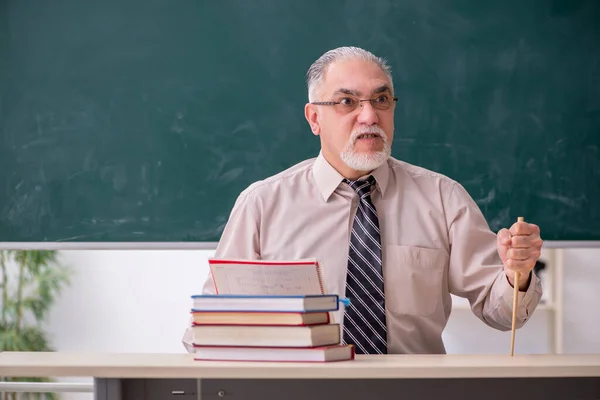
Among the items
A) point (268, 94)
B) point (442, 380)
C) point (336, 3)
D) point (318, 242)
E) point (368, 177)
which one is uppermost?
point (336, 3)

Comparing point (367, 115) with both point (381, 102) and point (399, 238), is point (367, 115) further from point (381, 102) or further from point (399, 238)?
point (399, 238)

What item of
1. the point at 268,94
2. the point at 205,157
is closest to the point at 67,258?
the point at 205,157

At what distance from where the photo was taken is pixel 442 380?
178 centimetres

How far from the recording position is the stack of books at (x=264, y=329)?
5.69 ft

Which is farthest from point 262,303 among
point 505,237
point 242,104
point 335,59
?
point 242,104

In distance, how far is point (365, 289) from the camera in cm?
250

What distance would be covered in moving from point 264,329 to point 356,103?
112 centimetres

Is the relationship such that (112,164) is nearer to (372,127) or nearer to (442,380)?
(372,127)

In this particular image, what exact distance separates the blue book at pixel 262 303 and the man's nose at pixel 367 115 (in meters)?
0.94

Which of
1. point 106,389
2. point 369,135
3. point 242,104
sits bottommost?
point 106,389

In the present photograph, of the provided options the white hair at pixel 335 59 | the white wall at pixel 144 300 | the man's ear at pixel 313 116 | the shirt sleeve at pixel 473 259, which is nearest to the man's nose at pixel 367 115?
the white hair at pixel 335 59

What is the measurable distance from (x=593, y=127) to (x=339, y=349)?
2078 mm

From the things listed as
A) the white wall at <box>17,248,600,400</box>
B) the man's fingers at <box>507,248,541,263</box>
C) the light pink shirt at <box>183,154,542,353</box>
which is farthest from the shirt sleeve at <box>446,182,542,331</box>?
the white wall at <box>17,248,600,400</box>

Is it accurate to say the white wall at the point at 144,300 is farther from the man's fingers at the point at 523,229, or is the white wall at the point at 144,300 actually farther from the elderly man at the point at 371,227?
the man's fingers at the point at 523,229
